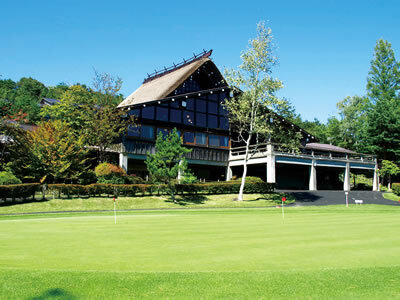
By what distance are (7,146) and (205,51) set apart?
2557 centimetres

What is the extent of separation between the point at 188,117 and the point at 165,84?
6.32 m

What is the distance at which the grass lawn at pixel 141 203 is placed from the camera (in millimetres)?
24031

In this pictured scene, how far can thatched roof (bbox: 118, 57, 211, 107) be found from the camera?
130 feet

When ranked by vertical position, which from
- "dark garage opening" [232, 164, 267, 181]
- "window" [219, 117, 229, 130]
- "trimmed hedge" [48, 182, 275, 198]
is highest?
"window" [219, 117, 229, 130]

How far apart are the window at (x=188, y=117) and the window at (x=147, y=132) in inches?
160

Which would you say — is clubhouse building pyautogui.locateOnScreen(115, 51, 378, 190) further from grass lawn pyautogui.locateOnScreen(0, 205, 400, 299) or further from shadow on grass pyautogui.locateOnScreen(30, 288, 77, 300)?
shadow on grass pyautogui.locateOnScreen(30, 288, 77, 300)

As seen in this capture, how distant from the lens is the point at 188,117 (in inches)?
1534

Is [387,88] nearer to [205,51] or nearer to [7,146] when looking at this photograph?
[205,51]

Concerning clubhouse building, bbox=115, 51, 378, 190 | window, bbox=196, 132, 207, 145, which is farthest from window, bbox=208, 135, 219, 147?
window, bbox=196, 132, 207, 145

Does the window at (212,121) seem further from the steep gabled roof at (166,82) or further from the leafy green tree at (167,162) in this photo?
the leafy green tree at (167,162)

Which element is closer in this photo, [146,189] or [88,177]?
[146,189]

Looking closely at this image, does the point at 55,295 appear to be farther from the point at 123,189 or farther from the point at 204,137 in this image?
the point at 204,137

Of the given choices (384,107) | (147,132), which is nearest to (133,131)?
(147,132)

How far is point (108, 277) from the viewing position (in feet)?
15.6
